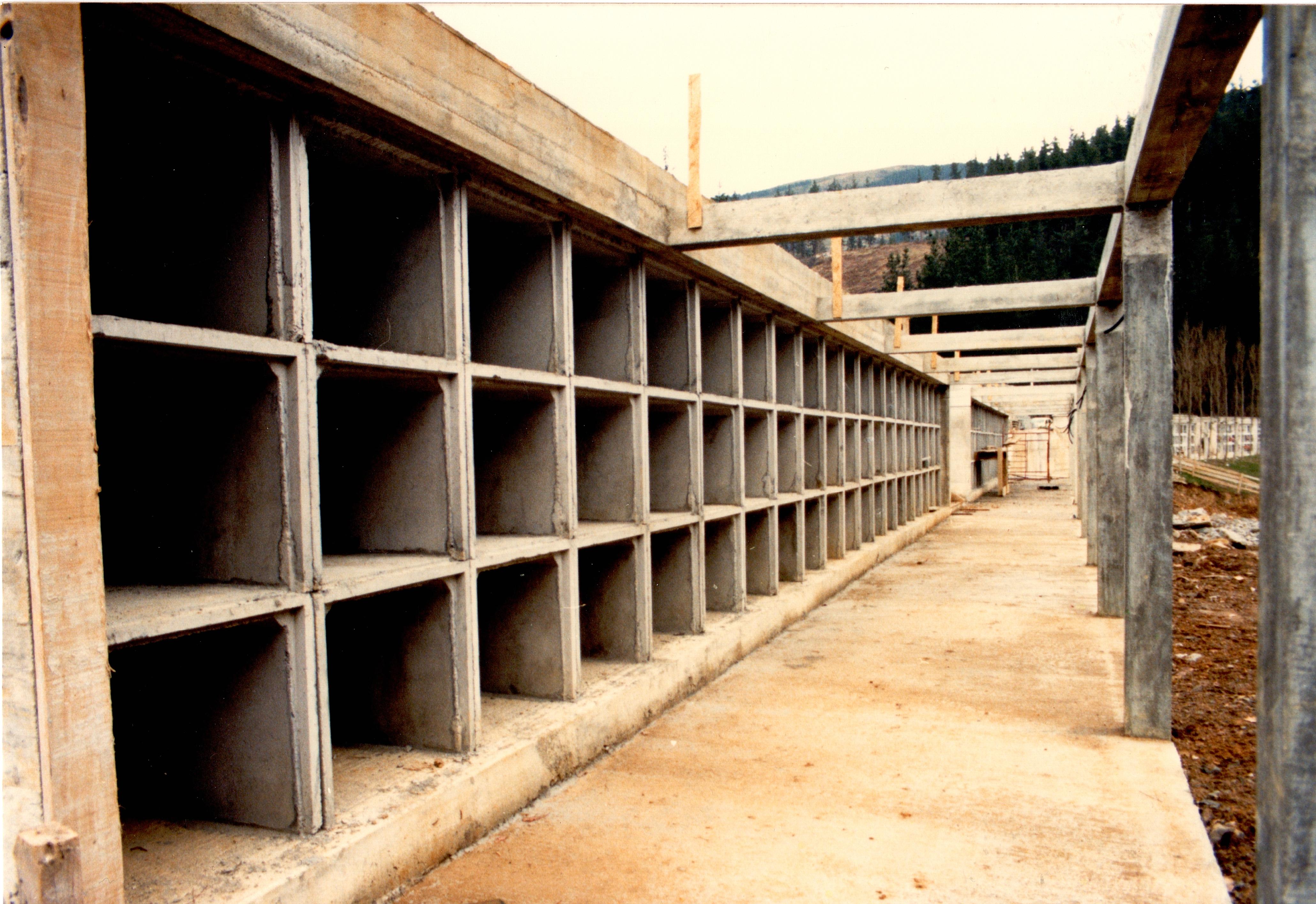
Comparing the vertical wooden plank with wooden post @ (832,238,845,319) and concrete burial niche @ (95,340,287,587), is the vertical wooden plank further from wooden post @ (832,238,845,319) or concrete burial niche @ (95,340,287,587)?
wooden post @ (832,238,845,319)

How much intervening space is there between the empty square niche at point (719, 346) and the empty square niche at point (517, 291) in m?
2.45

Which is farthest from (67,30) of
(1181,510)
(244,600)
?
(1181,510)

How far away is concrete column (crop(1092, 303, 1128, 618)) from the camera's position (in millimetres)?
7391

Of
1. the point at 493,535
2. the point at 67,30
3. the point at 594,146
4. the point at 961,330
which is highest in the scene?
the point at 961,330

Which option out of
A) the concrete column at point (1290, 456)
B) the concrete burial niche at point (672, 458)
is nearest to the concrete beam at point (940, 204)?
the concrete burial niche at point (672, 458)

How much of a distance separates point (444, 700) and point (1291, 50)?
327 cm

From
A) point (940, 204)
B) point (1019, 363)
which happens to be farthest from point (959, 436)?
point (940, 204)

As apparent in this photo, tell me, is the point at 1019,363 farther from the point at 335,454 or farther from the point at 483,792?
the point at 483,792

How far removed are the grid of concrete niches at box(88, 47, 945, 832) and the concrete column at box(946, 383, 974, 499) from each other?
14472 millimetres

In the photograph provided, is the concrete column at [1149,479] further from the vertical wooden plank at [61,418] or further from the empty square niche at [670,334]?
the vertical wooden plank at [61,418]

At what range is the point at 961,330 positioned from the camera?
41.9 m

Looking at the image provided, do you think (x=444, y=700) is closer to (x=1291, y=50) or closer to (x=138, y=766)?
(x=138, y=766)

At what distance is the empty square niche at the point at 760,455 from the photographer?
7539 mm

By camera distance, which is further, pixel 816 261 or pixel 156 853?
pixel 816 261
